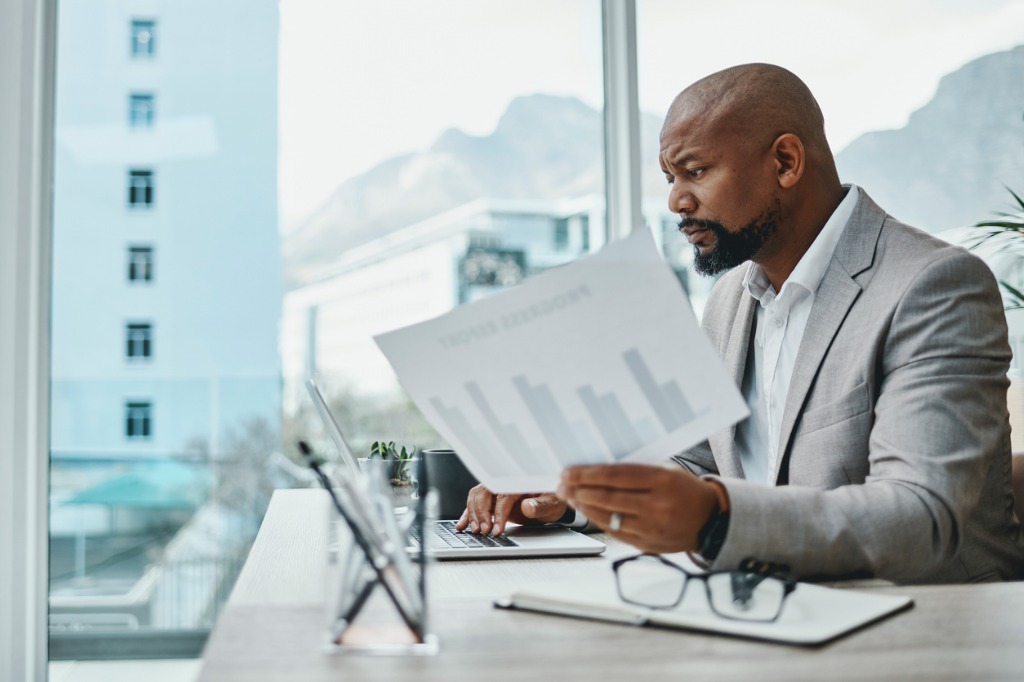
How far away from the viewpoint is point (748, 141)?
5.01 ft

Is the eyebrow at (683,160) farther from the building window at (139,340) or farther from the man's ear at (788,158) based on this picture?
the building window at (139,340)

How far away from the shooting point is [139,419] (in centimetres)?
276

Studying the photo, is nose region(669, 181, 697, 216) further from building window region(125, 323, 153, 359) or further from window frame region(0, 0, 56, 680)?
window frame region(0, 0, 56, 680)

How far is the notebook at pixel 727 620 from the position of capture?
77 centimetres

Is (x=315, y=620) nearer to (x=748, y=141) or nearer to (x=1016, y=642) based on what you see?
(x=1016, y=642)

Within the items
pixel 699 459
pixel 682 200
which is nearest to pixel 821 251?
pixel 682 200

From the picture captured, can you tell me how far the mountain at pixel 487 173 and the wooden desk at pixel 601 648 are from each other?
2.01 m

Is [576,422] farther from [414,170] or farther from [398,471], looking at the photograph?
[414,170]

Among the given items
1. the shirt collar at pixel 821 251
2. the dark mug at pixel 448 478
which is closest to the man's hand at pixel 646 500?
the dark mug at pixel 448 478

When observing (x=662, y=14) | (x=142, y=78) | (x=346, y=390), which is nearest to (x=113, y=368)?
(x=346, y=390)

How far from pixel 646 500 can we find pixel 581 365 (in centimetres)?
16

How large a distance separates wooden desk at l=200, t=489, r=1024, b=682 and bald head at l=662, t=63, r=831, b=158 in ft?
2.71

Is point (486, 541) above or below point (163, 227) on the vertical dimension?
below

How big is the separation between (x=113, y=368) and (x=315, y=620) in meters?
2.13
